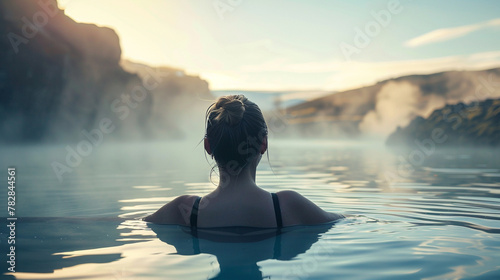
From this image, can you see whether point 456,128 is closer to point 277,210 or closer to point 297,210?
point 297,210

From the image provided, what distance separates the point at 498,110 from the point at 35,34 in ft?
239

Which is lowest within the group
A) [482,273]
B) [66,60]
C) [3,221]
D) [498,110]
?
[482,273]

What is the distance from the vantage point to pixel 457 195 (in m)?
8.41

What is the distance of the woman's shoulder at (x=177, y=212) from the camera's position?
4059 millimetres

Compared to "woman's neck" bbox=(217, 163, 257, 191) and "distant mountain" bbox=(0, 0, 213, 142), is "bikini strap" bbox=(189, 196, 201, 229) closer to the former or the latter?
"woman's neck" bbox=(217, 163, 257, 191)

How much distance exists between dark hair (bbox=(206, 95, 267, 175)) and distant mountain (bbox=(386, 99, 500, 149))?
4939 cm

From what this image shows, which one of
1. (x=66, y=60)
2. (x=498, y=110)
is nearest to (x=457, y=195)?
(x=498, y=110)

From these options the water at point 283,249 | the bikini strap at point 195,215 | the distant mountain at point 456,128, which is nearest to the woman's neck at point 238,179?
the bikini strap at point 195,215

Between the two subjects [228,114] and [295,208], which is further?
[295,208]

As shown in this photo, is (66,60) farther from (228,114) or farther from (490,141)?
(228,114)

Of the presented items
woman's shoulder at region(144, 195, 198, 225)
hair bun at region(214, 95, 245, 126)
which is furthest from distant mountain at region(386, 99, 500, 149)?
hair bun at region(214, 95, 245, 126)

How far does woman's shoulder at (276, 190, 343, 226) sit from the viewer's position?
152 inches

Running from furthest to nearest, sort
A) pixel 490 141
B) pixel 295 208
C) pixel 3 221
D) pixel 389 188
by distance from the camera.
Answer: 1. pixel 490 141
2. pixel 389 188
3. pixel 3 221
4. pixel 295 208

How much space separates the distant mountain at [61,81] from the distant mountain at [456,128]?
56772 millimetres
